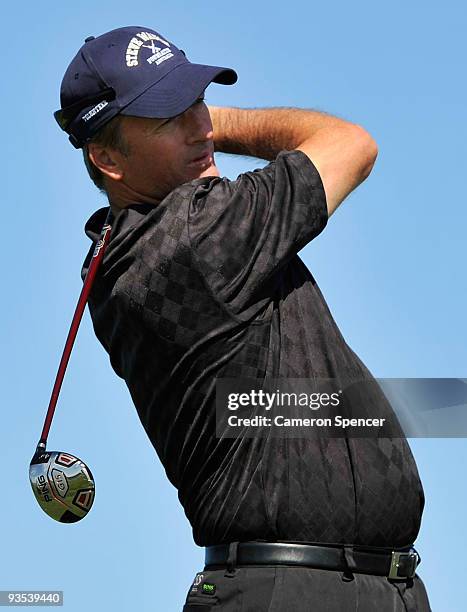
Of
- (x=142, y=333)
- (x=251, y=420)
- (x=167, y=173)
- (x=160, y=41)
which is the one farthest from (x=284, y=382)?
(x=160, y=41)

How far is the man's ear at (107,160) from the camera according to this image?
599cm

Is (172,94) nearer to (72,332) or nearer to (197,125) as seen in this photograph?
(197,125)

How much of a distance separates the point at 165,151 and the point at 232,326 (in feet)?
2.74

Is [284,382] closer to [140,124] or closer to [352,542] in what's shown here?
[352,542]

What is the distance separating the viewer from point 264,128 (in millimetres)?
6504

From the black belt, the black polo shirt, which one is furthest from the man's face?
the black belt

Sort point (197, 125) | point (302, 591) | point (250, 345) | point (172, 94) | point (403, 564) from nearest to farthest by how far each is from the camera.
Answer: point (302, 591)
point (403, 564)
point (250, 345)
point (172, 94)
point (197, 125)

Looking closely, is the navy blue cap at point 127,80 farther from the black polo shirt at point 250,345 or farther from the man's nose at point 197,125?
the black polo shirt at point 250,345

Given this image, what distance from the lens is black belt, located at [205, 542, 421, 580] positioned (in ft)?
17.9

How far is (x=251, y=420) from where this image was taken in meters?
5.60

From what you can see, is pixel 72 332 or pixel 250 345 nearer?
pixel 250 345

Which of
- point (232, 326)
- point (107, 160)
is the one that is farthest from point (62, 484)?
point (107, 160)

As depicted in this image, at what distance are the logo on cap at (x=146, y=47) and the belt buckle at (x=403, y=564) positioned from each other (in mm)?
2394

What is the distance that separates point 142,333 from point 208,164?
815 millimetres
